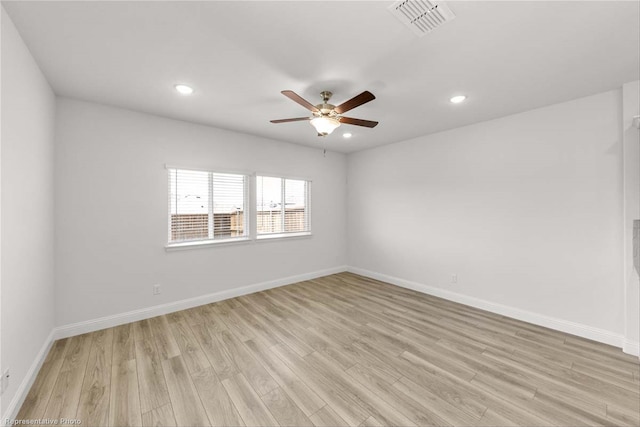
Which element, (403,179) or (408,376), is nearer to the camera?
(408,376)

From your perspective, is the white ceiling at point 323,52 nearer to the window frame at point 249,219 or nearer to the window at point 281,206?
the window frame at point 249,219

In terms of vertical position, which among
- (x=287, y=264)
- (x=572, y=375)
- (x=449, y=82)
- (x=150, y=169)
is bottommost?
(x=572, y=375)

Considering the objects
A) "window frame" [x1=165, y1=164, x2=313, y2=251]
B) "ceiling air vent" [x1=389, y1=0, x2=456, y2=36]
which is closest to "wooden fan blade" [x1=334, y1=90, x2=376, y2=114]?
"ceiling air vent" [x1=389, y1=0, x2=456, y2=36]

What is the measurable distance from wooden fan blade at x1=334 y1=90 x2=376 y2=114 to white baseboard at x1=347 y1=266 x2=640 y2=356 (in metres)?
3.27

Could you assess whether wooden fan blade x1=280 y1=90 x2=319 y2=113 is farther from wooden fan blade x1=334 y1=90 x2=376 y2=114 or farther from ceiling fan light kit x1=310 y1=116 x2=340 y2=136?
wooden fan blade x1=334 y1=90 x2=376 y2=114

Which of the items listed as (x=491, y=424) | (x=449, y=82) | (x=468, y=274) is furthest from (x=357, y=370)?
(x=449, y=82)

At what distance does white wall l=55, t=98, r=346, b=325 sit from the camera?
110 inches

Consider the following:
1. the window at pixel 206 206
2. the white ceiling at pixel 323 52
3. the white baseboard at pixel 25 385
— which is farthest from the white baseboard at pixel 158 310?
the white ceiling at pixel 323 52

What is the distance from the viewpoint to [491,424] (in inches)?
64.0

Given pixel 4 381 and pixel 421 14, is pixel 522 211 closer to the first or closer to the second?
pixel 421 14

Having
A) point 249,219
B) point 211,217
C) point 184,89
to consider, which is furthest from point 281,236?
point 184,89

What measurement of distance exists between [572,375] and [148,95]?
4.90 m

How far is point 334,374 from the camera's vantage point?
213 centimetres

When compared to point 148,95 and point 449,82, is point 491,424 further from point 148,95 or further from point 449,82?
point 148,95
